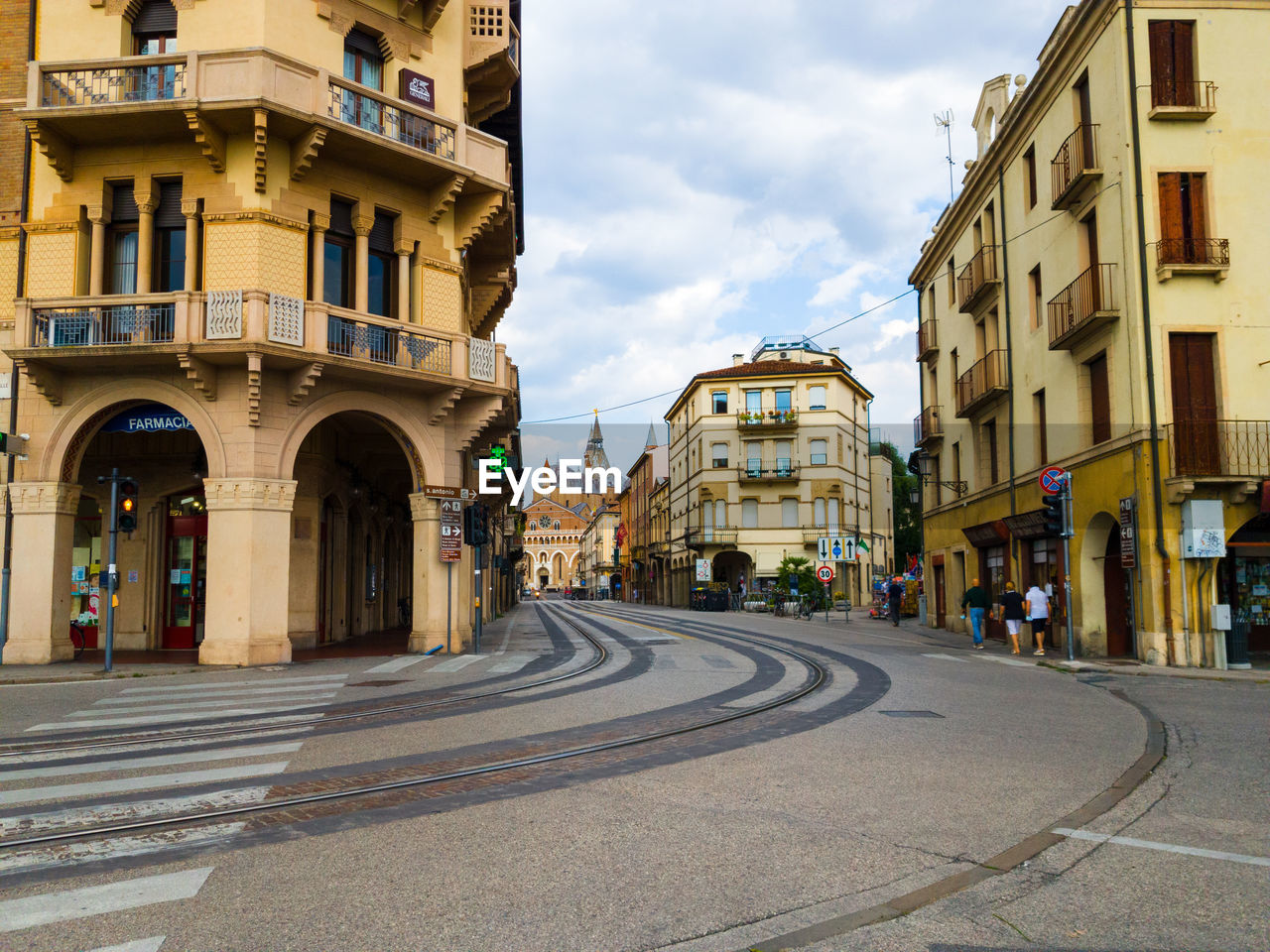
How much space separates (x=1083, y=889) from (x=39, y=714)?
1121 cm

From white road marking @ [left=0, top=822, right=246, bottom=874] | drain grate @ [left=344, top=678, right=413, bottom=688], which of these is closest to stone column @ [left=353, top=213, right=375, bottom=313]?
drain grate @ [left=344, top=678, right=413, bottom=688]

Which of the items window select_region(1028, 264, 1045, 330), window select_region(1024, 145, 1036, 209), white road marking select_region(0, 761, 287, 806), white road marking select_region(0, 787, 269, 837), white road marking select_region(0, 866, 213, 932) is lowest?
white road marking select_region(0, 761, 287, 806)

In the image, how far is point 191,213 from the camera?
59.4ft

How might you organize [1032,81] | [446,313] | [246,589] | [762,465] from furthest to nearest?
[762,465]
[1032,81]
[446,313]
[246,589]

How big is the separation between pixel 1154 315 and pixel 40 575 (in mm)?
21437

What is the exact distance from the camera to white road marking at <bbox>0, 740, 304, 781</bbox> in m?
7.78

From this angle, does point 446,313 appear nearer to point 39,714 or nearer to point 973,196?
point 39,714

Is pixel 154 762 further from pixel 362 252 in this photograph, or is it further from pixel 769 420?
pixel 769 420

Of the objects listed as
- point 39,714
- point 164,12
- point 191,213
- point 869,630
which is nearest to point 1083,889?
point 39,714

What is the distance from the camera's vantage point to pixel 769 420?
205ft

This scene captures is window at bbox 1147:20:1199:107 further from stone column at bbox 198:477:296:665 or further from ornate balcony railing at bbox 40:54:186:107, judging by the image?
stone column at bbox 198:477:296:665

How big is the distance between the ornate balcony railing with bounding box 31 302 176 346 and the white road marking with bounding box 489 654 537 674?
8.37m

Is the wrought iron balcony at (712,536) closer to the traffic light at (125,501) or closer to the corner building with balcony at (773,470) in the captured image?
the corner building with balcony at (773,470)

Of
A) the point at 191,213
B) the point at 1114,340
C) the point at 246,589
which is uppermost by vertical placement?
the point at 191,213
